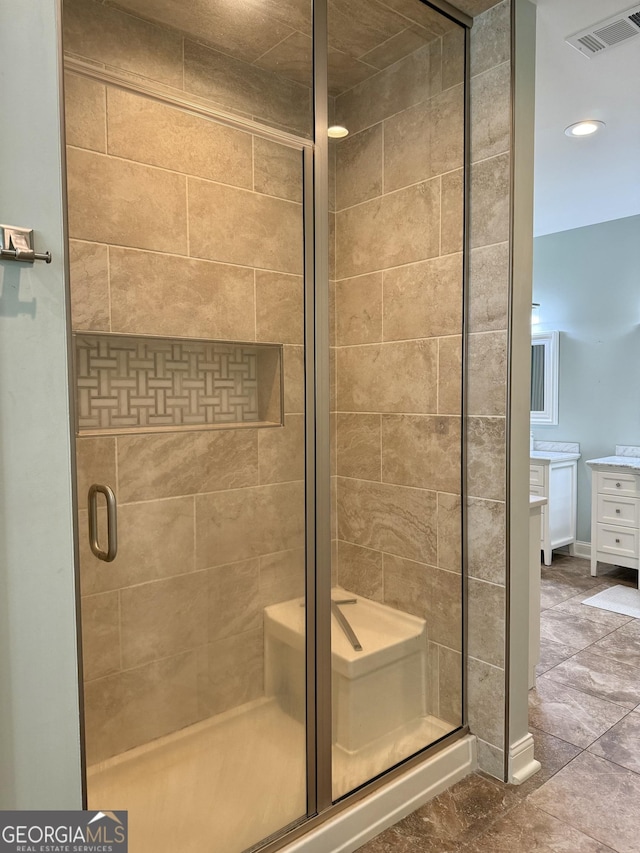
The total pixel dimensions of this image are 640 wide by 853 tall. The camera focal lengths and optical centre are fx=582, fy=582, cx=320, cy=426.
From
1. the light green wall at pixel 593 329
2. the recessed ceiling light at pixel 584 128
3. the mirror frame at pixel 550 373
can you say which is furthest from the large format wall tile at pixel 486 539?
the mirror frame at pixel 550 373

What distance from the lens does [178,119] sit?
4.66 ft

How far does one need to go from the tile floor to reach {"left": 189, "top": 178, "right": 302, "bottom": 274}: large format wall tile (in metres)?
1.74

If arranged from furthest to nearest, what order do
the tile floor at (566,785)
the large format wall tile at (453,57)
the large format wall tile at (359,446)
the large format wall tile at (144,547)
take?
1. the large format wall tile at (453,57)
2. the large format wall tile at (359,446)
3. the tile floor at (566,785)
4. the large format wall tile at (144,547)

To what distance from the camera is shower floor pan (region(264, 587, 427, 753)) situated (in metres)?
1.62

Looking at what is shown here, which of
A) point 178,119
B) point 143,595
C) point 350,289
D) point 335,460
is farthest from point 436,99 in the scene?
point 143,595

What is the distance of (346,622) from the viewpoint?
1858mm

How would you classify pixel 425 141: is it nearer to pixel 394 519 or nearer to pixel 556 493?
pixel 394 519

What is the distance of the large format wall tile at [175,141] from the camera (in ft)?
4.39

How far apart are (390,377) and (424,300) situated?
0.97 ft

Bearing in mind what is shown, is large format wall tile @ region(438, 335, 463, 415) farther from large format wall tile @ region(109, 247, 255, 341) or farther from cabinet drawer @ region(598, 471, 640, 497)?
cabinet drawer @ region(598, 471, 640, 497)

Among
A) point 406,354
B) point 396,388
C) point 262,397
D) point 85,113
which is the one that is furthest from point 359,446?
point 85,113

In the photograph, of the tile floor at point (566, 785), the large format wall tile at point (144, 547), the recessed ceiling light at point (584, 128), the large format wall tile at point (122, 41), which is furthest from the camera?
the recessed ceiling light at point (584, 128)

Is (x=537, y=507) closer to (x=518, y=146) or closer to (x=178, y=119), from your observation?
(x=518, y=146)

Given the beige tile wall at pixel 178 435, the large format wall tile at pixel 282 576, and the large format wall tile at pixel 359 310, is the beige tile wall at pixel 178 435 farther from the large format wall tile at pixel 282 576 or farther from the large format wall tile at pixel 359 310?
the large format wall tile at pixel 359 310
